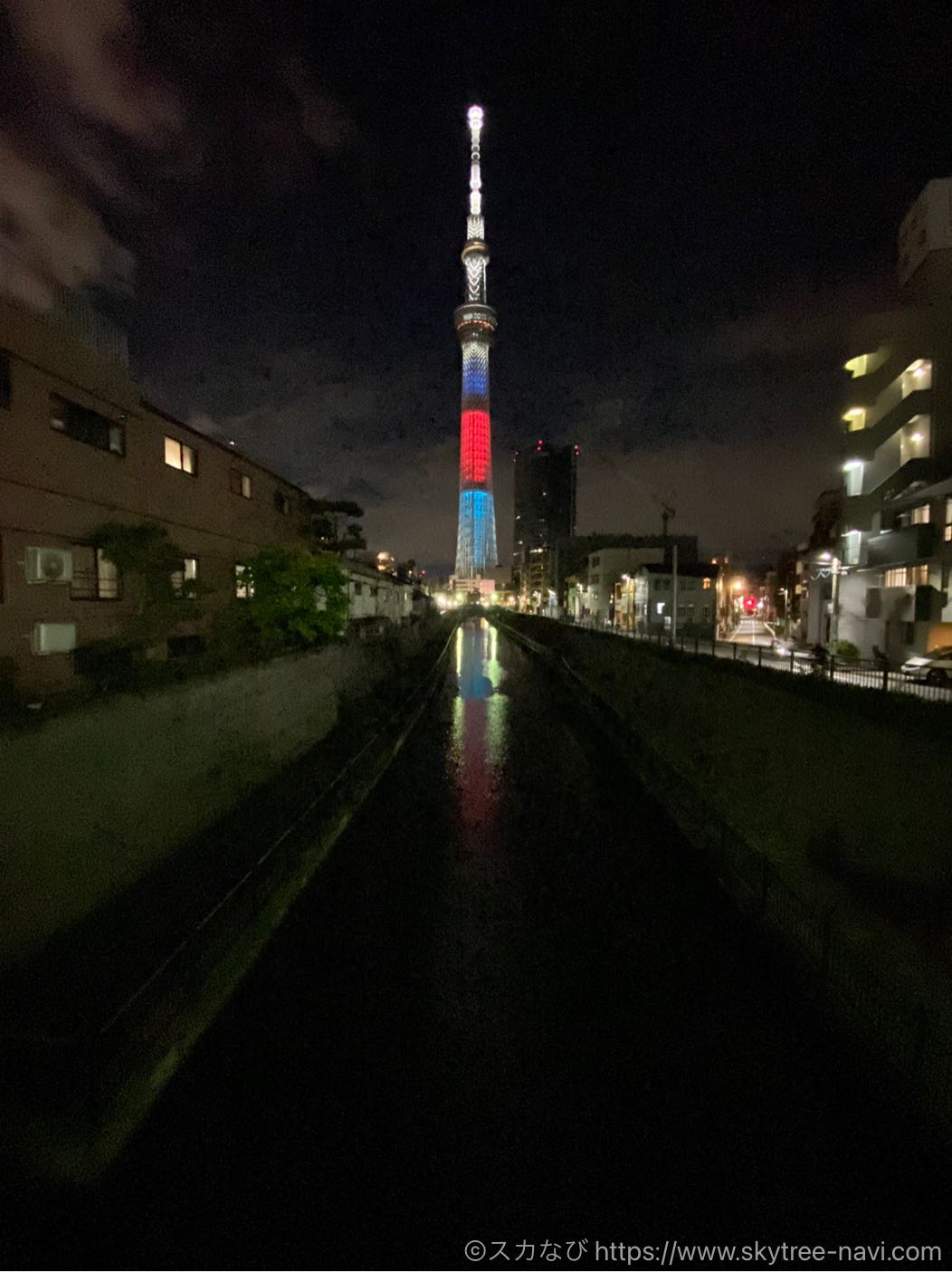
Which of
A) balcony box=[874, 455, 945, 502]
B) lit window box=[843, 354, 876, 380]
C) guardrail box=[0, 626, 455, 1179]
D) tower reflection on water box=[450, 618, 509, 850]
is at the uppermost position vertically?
lit window box=[843, 354, 876, 380]

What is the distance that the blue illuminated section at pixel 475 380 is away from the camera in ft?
431

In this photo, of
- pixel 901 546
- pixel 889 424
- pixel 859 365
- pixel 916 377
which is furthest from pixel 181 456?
pixel 859 365

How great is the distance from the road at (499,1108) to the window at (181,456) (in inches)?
509

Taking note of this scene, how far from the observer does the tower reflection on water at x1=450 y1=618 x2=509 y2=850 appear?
37.2ft

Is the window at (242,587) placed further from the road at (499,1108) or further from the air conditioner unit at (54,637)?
the road at (499,1108)

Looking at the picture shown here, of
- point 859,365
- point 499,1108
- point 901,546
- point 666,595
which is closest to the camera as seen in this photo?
point 499,1108

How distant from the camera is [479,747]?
668 inches

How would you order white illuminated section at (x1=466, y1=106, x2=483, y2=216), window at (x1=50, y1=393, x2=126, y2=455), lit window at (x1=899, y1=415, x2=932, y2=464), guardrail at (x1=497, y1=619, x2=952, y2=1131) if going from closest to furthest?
guardrail at (x1=497, y1=619, x2=952, y2=1131), window at (x1=50, y1=393, x2=126, y2=455), lit window at (x1=899, y1=415, x2=932, y2=464), white illuminated section at (x1=466, y1=106, x2=483, y2=216)

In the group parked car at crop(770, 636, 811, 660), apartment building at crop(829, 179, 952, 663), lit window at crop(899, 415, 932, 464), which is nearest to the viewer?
parked car at crop(770, 636, 811, 660)

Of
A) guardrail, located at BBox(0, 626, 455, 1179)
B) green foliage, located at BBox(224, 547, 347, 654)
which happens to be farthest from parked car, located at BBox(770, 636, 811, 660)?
guardrail, located at BBox(0, 626, 455, 1179)

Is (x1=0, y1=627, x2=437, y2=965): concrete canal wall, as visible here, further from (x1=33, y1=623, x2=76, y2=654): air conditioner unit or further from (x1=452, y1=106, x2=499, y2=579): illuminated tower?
(x1=452, y1=106, x2=499, y2=579): illuminated tower

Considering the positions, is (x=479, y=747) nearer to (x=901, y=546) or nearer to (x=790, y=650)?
(x=790, y=650)

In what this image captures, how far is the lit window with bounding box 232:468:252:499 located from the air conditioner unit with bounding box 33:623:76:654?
9.33m

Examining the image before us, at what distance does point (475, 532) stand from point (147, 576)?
13329 cm
